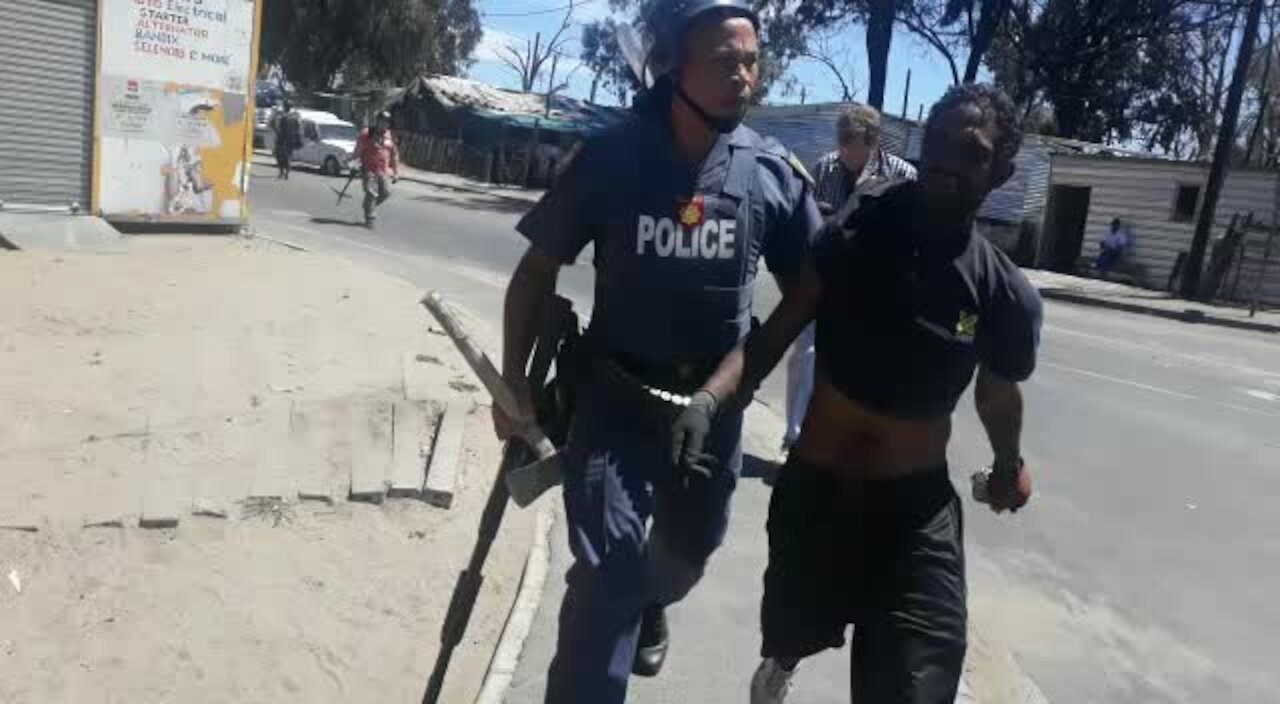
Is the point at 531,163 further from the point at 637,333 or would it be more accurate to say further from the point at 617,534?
the point at 617,534

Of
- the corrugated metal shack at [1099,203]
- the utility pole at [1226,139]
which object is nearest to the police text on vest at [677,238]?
the corrugated metal shack at [1099,203]

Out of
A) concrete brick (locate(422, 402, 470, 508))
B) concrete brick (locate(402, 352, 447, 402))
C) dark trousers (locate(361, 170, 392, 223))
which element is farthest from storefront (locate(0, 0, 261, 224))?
concrete brick (locate(422, 402, 470, 508))

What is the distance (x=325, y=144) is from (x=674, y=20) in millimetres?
32405

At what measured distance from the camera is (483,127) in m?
44.2

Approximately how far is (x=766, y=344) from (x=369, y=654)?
79.5 inches

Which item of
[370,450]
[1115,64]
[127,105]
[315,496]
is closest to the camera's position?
[315,496]

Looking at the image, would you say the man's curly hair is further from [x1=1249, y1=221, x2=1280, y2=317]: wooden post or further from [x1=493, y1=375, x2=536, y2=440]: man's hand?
[x1=1249, y1=221, x2=1280, y2=317]: wooden post

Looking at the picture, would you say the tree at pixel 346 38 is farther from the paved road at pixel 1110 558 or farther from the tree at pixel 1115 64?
the paved road at pixel 1110 558

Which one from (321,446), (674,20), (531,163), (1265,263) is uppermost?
(674,20)

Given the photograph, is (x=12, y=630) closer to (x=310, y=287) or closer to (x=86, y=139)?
(x=310, y=287)

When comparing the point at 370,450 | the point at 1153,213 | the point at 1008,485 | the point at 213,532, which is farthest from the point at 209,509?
the point at 1153,213

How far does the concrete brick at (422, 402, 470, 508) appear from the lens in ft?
17.3

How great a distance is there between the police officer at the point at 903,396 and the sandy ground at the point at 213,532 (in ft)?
4.53

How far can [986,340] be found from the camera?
9.55 ft
